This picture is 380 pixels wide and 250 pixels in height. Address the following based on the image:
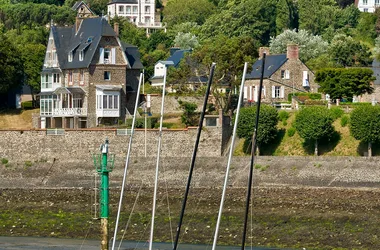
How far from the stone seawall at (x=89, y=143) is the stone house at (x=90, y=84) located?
8.99 m

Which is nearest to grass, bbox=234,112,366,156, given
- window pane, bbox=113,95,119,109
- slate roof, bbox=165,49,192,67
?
window pane, bbox=113,95,119,109

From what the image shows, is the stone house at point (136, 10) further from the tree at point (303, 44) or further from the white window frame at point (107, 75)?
the white window frame at point (107, 75)

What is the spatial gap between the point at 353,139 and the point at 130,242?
20.9 metres

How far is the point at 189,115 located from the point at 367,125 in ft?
44.7

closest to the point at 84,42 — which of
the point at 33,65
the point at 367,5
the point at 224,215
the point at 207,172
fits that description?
the point at 33,65

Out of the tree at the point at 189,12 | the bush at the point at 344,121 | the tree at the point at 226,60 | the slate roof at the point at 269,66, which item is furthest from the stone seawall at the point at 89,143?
the tree at the point at 189,12

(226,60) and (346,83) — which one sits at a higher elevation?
(226,60)

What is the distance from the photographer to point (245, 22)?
12694cm

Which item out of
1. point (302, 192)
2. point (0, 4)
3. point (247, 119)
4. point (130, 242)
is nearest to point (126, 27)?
point (0, 4)

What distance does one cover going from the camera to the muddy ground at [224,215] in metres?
53.5

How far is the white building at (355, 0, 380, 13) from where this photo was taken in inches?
5832

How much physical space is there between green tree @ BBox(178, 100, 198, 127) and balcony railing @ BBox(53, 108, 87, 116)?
691 centimetres

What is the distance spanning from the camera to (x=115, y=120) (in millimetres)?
82812

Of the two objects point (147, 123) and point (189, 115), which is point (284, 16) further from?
point (147, 123)
